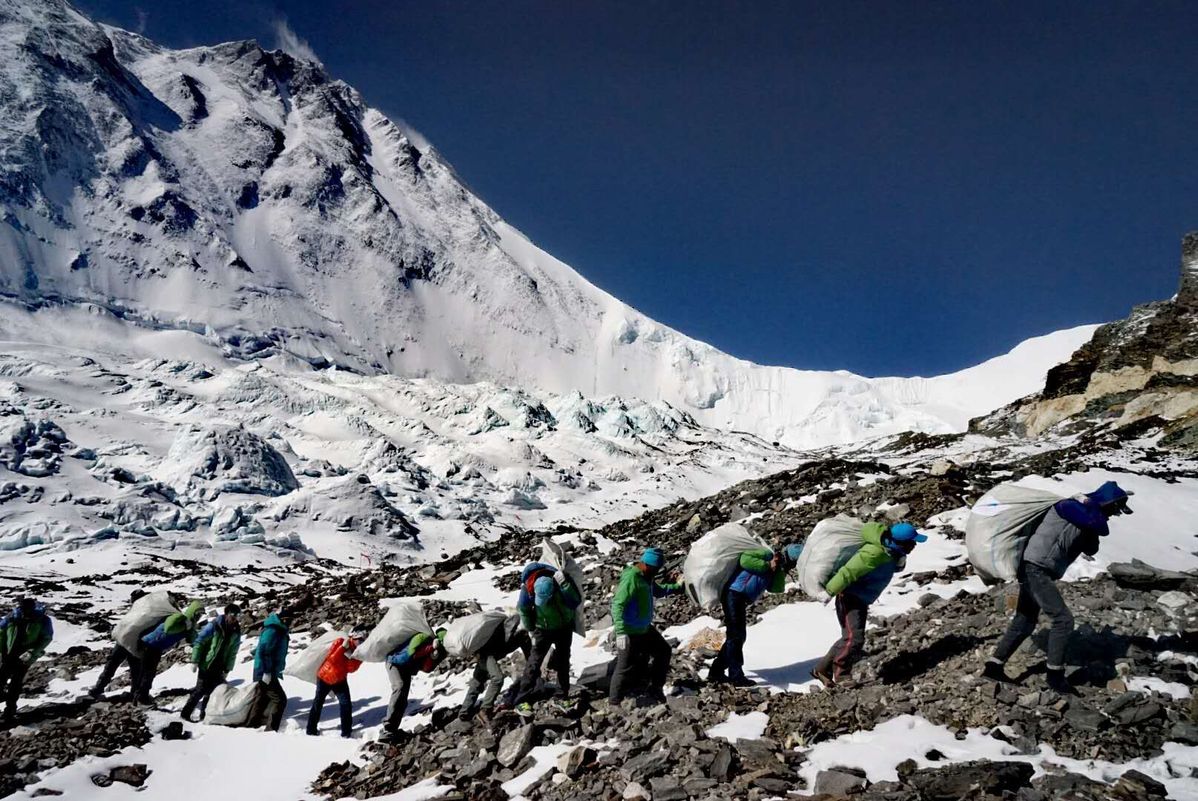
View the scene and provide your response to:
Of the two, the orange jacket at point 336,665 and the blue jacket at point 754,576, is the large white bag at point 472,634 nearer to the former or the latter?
the orange jacket at point 336,665

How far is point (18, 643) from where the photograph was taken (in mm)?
11750

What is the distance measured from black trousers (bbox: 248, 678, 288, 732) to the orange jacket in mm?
1053

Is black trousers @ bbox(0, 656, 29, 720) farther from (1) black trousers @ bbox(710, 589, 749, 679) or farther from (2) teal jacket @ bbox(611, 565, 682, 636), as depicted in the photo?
(1) black trousers @ bbox(710, 589, 749, 679)

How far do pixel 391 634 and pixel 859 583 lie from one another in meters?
7.06

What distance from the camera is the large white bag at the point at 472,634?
9.77 metres

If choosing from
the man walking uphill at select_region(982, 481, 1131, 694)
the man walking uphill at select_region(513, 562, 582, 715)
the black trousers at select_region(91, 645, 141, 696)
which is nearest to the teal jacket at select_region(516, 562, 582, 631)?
the man walking uphill at select_region(513, 562, 582, 715)

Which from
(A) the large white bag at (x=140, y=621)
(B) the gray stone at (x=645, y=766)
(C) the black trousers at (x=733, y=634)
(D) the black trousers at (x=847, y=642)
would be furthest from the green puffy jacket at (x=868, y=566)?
(A) the large white bag at (x=140, y=621)

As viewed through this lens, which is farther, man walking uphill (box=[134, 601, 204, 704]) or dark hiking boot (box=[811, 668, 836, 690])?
man walking uphill (box=[134, 601, 204, 704])

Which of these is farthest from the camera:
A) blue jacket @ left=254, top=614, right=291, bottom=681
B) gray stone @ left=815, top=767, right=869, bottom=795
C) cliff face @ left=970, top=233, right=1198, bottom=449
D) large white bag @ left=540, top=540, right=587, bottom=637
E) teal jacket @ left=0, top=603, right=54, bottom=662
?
cliff face @ left=970, top=233, right=1198, bottom=449

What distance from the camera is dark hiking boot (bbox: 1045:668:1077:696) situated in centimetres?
608

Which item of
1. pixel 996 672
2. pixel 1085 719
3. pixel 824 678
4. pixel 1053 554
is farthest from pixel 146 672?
pixel 1053 554

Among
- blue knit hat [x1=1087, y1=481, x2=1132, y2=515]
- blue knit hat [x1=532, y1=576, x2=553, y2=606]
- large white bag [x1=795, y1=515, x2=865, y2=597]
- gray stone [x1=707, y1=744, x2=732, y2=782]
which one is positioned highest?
blue knit hat [x1=1087, y1=481, x2=1132, y2=515]

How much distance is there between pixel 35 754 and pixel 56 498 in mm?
42781

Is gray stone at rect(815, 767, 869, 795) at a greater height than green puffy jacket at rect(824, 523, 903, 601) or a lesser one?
lesser
